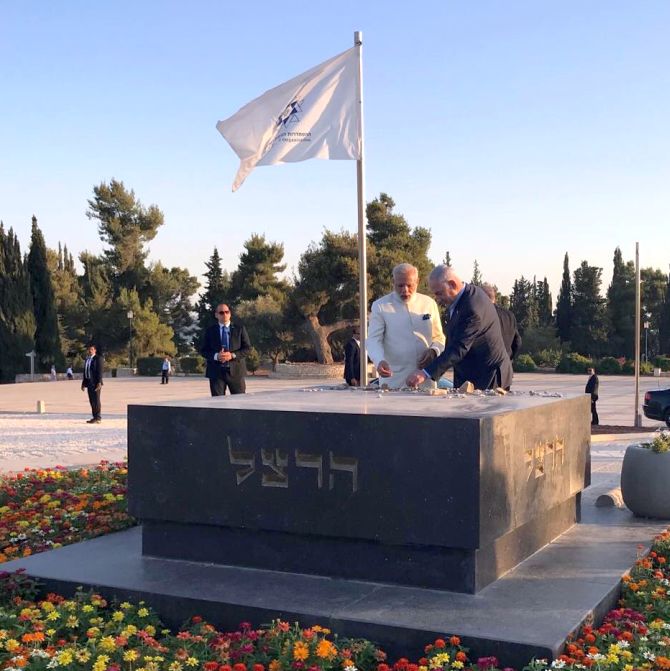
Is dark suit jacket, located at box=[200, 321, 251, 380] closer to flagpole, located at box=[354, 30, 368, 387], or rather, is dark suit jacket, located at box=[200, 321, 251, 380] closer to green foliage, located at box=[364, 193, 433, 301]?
flagpole, located at box=[354, 30, 368, 387]

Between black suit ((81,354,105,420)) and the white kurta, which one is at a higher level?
the white kurta

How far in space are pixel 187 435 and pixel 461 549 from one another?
164cm

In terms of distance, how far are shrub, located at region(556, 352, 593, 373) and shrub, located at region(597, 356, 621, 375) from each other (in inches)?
38.8

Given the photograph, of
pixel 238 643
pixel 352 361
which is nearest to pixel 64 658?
pixel 238 643

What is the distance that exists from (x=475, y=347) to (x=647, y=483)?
5.30ft

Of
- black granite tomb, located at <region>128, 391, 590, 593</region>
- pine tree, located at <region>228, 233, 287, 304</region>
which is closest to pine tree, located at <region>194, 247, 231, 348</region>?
pine tree, located at <region>228, 233, 287, 304</region>

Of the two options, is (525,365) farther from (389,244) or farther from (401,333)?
(401,333)

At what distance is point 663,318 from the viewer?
192 feet

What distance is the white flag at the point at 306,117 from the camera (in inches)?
384

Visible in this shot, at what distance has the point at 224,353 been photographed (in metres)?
10.2

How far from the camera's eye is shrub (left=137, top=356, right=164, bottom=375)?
45.3 metres

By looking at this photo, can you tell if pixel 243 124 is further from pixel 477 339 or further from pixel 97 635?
pixel 97 635

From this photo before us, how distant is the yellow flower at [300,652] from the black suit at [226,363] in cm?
695

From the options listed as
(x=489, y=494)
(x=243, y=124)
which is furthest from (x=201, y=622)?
(x=243, y=124)
